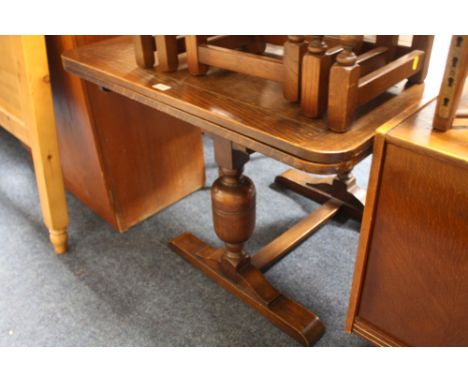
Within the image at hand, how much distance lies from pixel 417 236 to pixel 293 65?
37cm

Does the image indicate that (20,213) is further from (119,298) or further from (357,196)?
(357,196)

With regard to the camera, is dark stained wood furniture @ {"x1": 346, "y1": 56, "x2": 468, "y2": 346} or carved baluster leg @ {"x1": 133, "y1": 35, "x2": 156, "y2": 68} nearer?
dark stained wood furniture @ {"x1": 346, "y1": 56, "x2": 468, "y2": 346}

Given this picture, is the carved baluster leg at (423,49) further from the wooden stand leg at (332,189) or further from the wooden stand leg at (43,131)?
the wooden stand leg at (43,131)

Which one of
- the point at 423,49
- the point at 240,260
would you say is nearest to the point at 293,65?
the point at 423,49

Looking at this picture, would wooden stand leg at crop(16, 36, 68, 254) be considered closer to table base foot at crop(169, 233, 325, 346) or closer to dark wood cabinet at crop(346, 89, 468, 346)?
table base foot at crop(169, 233, 325, 346)

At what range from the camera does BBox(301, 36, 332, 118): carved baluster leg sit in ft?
2.50

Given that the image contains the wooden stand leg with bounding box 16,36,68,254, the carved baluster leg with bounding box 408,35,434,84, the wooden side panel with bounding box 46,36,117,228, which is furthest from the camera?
the wooden side panel with bounding box 46,36,117,228

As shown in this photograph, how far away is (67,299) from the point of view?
1.38 m

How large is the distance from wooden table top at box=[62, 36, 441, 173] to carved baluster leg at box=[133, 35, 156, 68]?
0.7 inches

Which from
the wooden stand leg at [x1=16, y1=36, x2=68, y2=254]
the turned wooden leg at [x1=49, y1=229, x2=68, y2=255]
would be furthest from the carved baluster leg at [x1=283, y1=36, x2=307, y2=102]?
the turned wooden leg at [x1=49, y1=229, x2=68, y2=255]

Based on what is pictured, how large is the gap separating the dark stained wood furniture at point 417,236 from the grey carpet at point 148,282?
396 millimetres

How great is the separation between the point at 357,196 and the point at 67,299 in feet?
3.39
